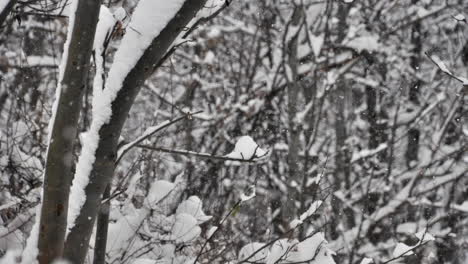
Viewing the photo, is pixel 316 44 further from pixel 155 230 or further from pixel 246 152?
pixel 246 152

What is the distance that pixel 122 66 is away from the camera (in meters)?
1.76

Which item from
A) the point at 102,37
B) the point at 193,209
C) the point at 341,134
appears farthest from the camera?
the point at 341,134

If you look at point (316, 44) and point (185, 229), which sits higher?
point (316, 44)

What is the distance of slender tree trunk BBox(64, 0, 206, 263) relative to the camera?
Result: 1755 mm

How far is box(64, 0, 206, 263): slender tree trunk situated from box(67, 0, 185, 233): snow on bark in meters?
0.01

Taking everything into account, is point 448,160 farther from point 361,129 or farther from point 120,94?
point 120,94

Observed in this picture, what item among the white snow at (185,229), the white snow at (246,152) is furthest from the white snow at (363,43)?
the white snow at (246,152)

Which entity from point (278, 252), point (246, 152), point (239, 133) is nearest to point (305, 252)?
point (278, 252)

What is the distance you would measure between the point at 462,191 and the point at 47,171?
8745 mm

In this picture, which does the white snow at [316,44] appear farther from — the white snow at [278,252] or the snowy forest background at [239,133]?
the white snow at [278,252]

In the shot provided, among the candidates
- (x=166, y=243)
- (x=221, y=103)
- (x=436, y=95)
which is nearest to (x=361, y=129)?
(x=436, y=95)

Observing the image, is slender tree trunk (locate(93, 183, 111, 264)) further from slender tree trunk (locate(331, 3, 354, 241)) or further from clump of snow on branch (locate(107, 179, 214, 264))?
slender tree trunk (locate(331, 3, 354, 241))

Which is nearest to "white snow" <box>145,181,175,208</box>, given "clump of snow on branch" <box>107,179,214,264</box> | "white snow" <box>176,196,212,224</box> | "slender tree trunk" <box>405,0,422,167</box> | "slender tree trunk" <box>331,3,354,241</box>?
"clump of snow on branch" <box>107,179,214,264</box>

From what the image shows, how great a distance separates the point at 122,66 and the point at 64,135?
1.01 ft
